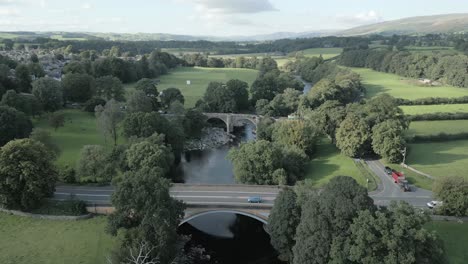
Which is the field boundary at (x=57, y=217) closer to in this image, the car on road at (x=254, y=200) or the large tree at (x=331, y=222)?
the car on road at (x=254, y=200)

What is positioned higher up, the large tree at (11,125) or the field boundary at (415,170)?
the large tree at (11,125)

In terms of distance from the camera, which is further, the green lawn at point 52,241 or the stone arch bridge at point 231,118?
the stone arch bridge at point 231,118

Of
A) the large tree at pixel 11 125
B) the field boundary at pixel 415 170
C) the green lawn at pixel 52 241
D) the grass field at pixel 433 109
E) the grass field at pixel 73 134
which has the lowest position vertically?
the green lawn at pixel 52 241

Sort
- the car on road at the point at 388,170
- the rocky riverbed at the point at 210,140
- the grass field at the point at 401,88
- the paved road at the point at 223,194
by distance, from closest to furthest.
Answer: the paved road at the point at 223,194
the car on road at the point at 388,170
the rocky riverbed at the point at 210,140
the grass field at the point at 401,88

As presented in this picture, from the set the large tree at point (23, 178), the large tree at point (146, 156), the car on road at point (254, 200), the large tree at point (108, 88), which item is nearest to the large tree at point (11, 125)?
the large tree at point (23, 178)

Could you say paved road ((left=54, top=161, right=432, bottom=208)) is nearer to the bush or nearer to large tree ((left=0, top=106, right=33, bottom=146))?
the bush

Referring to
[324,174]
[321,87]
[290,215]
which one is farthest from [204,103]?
[290,215]

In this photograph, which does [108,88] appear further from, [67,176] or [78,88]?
[67,176]

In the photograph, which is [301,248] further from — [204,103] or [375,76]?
[375,76]
